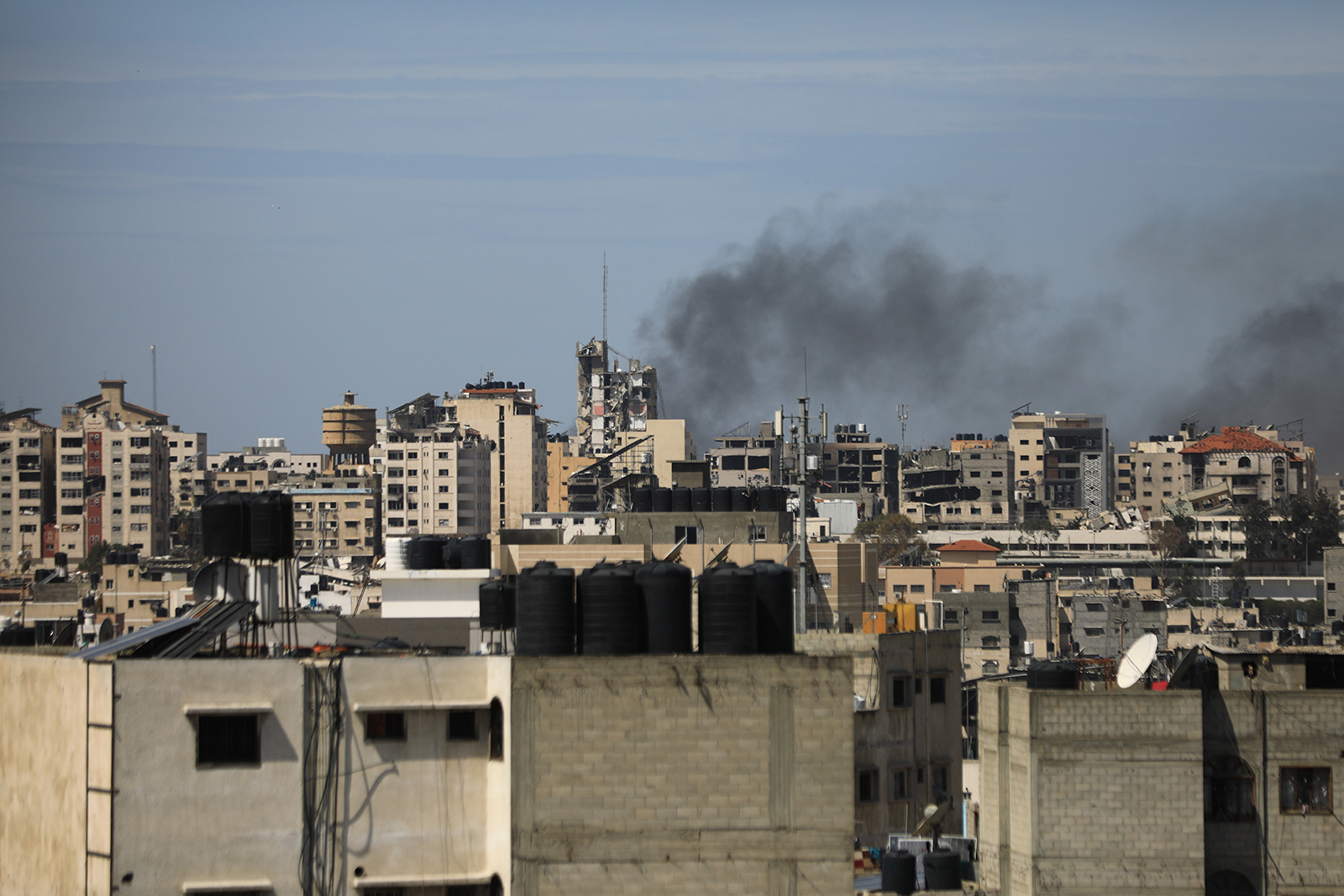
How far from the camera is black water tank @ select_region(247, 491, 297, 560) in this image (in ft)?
86.5

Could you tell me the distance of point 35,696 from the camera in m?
24.9

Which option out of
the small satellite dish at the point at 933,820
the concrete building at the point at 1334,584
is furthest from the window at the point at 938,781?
the concrete building at the point at 1334,584

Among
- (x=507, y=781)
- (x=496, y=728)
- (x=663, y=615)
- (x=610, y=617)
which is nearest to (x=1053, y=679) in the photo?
(x=663, y=615)

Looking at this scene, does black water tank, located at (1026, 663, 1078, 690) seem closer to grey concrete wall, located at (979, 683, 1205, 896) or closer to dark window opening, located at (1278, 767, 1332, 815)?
grey concrete wall, located at (979, 683, 1205, 896)

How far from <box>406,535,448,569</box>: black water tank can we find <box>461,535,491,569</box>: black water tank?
111cm

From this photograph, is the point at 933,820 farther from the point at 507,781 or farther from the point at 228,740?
the point at 228,740

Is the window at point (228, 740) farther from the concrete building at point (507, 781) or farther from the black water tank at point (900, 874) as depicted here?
the black water tank at point (900, 874)

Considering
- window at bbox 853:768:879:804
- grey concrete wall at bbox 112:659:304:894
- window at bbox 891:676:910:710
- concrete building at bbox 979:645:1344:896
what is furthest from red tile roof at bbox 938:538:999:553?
grey concrete wall at bbox 112:659:304:894

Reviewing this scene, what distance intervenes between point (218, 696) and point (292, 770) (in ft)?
4.43

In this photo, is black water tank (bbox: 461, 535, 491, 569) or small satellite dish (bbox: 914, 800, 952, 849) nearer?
small satellite dish (bbox: 914, 800, 952, 849)

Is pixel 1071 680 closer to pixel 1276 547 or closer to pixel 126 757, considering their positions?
pixel 126 757

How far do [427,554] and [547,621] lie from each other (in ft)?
83.3

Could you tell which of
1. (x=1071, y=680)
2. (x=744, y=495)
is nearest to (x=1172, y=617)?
(x=744, y=495)

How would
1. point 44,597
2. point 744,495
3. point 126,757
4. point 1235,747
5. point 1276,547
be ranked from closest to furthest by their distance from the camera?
point 126,757, point 1235,747, point 744,495, point 44,597, point 1276,547
